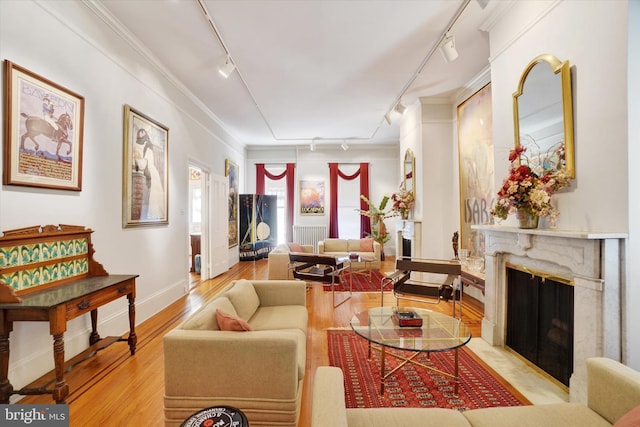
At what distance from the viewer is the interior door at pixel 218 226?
6168mm

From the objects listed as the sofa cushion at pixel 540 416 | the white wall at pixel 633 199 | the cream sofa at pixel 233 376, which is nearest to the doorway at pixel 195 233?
the cream sofa at pixel 233 376

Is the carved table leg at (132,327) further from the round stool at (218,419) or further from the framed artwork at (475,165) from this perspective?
the framed artwork at (475,165)

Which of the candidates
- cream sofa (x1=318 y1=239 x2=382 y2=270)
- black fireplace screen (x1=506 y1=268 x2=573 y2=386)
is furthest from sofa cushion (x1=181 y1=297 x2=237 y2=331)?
cream sofa (x1=318 y1=239 x2=382 y2=270)

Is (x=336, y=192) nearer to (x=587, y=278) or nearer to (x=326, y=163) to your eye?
(x=326, y=163)

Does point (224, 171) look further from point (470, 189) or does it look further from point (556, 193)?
point (556, 193)

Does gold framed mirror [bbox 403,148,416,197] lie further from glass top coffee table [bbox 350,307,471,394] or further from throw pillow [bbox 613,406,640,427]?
throw pillow [bbox 613,406,640,427]

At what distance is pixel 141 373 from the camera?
2.58 meters

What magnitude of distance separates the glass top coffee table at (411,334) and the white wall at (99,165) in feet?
8.56

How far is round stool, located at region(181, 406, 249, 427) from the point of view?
1.11 meters

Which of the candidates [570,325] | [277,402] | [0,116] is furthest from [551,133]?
[0,116]

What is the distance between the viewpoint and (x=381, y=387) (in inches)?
90.9

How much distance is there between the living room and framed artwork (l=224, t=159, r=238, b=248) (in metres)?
2.02

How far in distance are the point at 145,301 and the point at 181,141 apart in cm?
256

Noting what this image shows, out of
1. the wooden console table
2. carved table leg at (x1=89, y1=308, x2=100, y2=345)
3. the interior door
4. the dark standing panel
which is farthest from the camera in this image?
the dark standing panel
